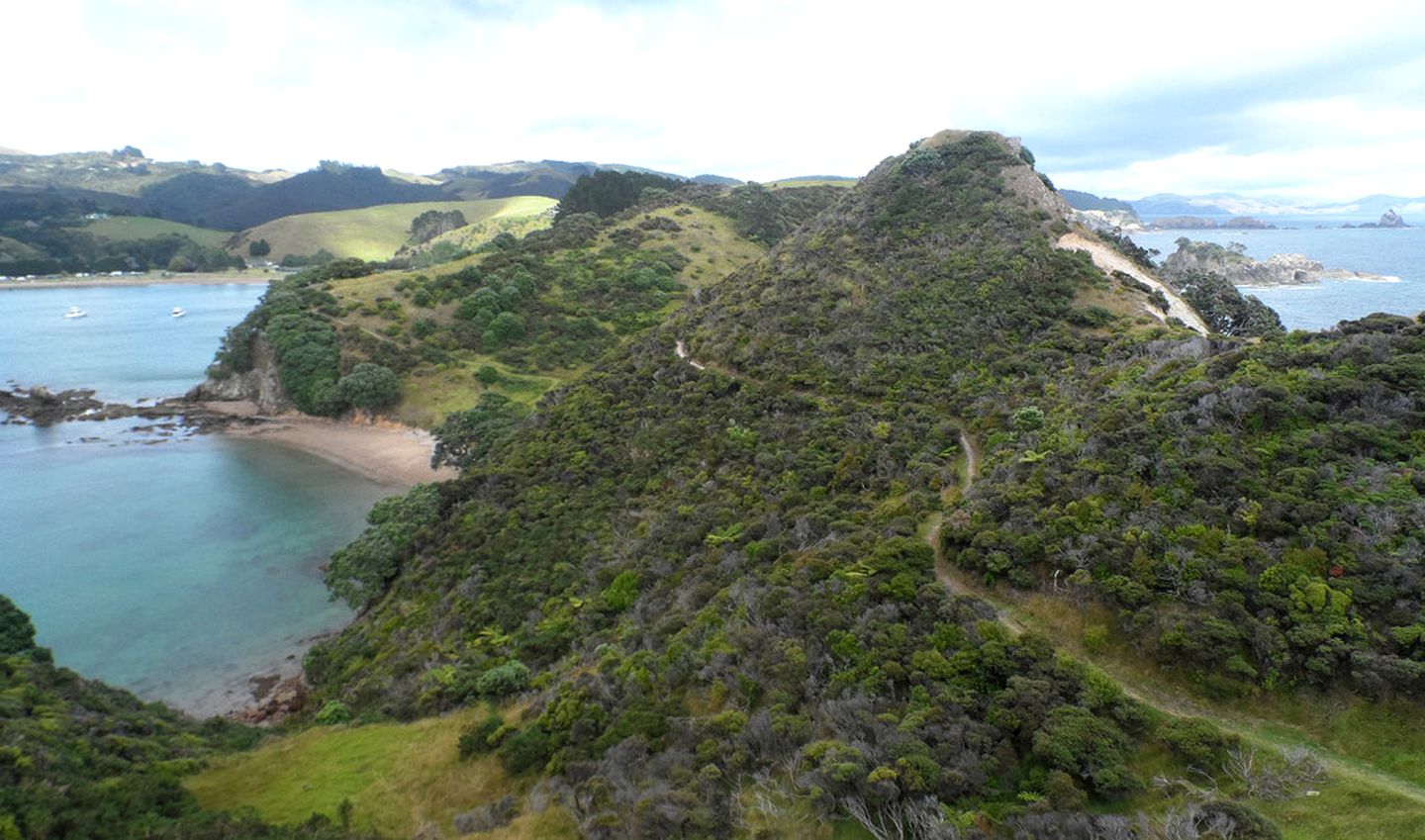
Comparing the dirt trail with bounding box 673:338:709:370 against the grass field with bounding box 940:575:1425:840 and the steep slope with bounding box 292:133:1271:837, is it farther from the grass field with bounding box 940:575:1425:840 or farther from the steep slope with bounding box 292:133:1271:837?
the grass field with bounding box 940:575:1425:840

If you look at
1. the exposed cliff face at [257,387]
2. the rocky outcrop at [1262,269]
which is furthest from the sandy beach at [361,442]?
the rocky outcrop at [1262,269]

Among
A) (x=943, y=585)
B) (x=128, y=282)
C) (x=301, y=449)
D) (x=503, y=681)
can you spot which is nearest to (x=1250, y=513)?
(x=943, y=585)

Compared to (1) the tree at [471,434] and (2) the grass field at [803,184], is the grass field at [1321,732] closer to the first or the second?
(1) the tree at [471,434]

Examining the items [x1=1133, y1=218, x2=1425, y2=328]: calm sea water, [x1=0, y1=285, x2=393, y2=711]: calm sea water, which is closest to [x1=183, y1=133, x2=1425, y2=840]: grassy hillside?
[x1=0, y1=285, x2=393, y2=711]: calm sea water

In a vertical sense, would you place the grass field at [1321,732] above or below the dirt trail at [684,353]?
below

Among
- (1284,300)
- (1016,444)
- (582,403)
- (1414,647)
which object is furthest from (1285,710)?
(1284,300)

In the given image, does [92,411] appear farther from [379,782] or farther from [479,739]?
[479,739]

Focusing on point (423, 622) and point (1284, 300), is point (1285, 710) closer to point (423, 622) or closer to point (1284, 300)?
point (423, 622)
